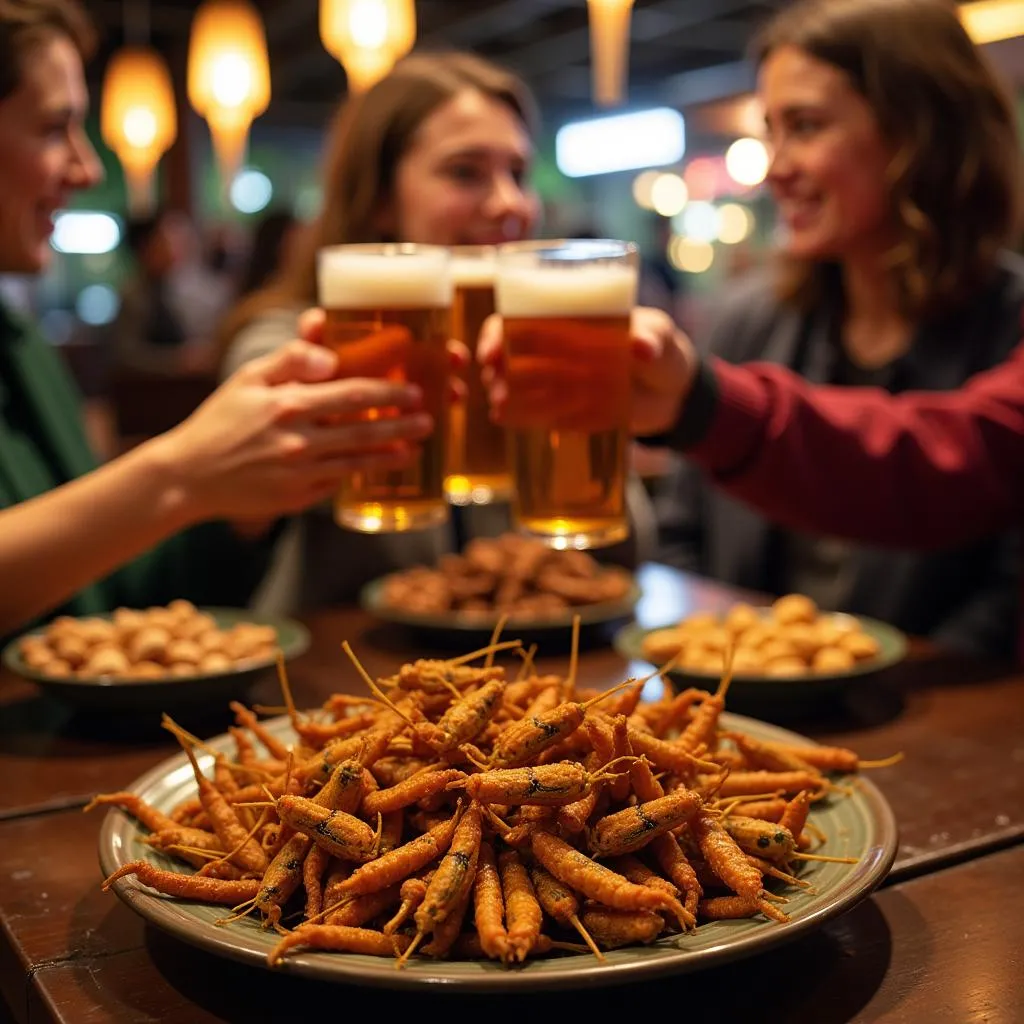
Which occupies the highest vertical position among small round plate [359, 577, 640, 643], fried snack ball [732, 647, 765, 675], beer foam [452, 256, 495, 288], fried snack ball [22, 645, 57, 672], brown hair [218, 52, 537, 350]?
brown hair [218, 52, 537, 350]

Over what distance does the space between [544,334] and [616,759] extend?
2.10 ft

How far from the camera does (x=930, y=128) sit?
7.79 feet

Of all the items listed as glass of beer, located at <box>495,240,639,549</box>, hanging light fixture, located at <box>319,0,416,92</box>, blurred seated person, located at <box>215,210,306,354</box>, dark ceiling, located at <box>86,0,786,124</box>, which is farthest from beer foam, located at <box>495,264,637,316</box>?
dark ceiling, located at <box>86,0,786,124</box>

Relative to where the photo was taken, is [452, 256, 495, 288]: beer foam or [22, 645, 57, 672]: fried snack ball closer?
[22, 645, 57, 672]: fried snack ball

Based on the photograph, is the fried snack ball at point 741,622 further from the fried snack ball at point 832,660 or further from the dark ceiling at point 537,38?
the dark ceiling at point 537,38

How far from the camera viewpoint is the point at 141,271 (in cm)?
807

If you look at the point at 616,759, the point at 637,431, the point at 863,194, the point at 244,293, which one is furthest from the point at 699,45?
the point at 616,759

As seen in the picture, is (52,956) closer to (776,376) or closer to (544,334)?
(544,334)

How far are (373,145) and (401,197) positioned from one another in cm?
11

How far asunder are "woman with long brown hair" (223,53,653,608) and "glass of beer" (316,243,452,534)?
82cm

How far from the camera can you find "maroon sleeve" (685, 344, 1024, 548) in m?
1.92

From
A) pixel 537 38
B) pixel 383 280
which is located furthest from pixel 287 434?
pixel 537 38

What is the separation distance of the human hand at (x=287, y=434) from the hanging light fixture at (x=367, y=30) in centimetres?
363

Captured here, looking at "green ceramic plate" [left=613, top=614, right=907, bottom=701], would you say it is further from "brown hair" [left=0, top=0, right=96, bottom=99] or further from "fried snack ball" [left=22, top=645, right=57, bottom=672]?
"brown hair" [left=0, top=0, right=96, bottom=99]
